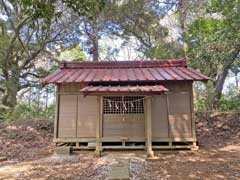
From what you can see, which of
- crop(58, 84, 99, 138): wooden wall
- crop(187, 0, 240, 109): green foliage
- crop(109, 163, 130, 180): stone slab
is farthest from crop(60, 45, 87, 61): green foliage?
crop(109, 163, 130, 180): stone slab

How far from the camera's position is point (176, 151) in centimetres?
888

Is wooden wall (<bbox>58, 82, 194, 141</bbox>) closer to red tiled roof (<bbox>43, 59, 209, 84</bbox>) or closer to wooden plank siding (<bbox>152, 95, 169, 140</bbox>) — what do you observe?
wooden plank siding (<bbox>152, 95, 169, 140</bbox>)

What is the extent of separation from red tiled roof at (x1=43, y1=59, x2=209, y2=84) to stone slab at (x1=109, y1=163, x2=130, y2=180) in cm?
299

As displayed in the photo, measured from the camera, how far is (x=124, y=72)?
991 cm

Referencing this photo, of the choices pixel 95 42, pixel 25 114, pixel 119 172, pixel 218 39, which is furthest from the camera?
pixel 95 42

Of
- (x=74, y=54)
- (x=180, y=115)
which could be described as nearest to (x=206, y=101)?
(x=180, y=115)

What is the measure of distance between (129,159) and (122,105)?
6.43 feet

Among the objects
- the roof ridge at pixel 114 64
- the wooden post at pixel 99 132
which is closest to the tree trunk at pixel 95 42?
the roof ridge at pixel 114 64

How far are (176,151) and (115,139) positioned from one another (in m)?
2.01

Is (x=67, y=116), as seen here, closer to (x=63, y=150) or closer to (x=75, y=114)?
(x=75, y=114)

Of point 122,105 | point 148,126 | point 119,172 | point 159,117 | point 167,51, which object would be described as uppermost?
point 167,51

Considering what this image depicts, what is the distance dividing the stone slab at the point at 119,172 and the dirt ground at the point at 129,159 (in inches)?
6.2

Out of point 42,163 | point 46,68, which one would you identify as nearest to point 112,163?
point 42,163

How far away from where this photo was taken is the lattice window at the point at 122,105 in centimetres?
909
